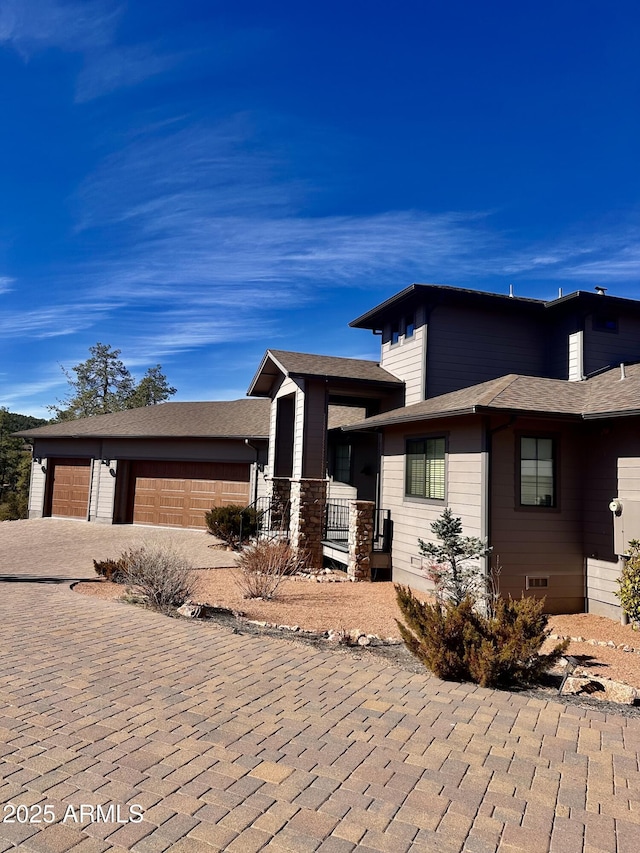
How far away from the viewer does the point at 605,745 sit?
3.81 metres

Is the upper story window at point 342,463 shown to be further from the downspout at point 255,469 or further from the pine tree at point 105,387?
the pine tree at point 105,387

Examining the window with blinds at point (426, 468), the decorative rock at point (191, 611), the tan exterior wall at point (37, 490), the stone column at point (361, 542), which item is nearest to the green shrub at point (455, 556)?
the window with blinds at point (426, 468)

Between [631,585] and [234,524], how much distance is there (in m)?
10.7

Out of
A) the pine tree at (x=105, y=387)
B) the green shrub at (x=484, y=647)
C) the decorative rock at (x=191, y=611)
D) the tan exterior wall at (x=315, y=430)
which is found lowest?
the decorative rock at (x=191, y=611)

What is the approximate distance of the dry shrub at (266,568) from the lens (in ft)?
30.6

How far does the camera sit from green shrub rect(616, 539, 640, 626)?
788 centimetres

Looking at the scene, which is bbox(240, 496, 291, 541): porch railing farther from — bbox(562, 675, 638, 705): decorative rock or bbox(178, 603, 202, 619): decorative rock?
bbox(562, 675, 638, 705): decorative rock

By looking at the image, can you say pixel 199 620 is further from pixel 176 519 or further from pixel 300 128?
pixel 176 519

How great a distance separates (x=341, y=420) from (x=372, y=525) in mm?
6924

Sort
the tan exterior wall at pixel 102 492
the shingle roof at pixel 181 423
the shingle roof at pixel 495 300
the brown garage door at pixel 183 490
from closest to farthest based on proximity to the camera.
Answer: the shingle roof at pixel 495 300 < the brown garage door at pixel 183 490 < the shingle roof at pixel 181 423 < the tan exterior wall at pixel 102 492

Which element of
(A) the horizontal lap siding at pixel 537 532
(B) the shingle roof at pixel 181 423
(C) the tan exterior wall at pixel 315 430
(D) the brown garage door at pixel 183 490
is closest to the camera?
(A) the horizontal lap siding at pixel 537 532

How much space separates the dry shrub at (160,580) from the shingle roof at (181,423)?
10.1m

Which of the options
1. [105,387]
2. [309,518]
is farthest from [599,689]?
[105,387]

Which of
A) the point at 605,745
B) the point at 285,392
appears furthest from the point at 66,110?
the point at 605,745
